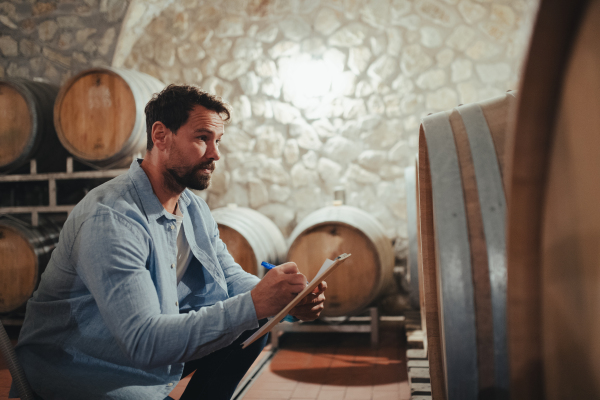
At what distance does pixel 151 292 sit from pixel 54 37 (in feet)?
14.0

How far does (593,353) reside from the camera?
63cm

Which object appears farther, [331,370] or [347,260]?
[347,260]

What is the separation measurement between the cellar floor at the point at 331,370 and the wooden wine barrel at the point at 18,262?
20.1 inches

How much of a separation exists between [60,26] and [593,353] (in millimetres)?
5136

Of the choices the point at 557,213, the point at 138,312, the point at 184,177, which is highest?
the point at 184,177

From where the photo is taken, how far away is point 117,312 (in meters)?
1.18

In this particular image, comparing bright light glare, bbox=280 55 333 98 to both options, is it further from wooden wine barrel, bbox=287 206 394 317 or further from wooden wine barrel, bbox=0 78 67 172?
wooden wine barrel, bbox=0 78 67 172

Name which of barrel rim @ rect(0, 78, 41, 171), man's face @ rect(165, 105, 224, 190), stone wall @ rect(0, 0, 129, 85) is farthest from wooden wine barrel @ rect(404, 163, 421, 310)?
stone wall @ rect(0, 0, 129, 85)

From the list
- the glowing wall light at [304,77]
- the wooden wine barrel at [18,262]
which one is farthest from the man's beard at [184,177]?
the glowing wall light at [304,77]

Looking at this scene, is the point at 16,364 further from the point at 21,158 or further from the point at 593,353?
the point at 21,158

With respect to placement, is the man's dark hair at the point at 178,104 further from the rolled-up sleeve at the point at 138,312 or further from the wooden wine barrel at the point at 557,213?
the wooden wine barrel at the point at 557,213

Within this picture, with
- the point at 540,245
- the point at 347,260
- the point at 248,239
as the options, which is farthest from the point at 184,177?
the point at 347,260

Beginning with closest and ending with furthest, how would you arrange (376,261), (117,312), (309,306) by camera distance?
(117,312) → (309,306) → (376,261)

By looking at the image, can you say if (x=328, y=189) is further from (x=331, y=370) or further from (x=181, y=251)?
(x=181, y=251)
